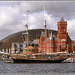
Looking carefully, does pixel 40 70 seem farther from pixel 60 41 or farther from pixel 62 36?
pixel 62 36

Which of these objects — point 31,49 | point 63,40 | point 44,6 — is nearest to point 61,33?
point 63,40

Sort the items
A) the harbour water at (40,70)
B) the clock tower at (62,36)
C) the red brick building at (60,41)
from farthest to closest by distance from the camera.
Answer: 1. the clock tower at (62,36)
2. the red brick building at (60,41)
3. the harbour water at (40,70)

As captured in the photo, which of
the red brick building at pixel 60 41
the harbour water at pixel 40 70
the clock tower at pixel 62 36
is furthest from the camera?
the clock tower at pixel 62 36

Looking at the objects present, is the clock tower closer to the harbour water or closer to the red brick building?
the red brick building

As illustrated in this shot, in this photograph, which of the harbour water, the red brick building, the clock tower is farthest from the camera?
the clock tower

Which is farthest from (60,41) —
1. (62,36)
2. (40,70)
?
(40,70)

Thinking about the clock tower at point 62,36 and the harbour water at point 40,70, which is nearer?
the harbour water at point 40,70

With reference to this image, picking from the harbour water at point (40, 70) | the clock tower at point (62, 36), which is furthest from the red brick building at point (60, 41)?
the harbour water at point (40, 70)

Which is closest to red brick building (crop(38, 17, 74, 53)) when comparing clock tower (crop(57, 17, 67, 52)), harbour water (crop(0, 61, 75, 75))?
clock tower (crop(57, 17, 67, 52))

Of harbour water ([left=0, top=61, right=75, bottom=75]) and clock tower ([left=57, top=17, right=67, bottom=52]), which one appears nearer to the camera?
harbour water ([left=0, top=61, right=75, bottom=75])

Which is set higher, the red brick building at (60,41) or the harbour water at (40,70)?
the red brick building at (60,41)

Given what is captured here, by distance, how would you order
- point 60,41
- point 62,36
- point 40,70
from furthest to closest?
point 62,36 < point 60,41 < point 40,70

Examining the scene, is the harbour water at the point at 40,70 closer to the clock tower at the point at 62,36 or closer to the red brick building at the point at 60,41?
the red brick building at the point at 60,41

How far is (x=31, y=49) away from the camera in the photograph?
157750mm
